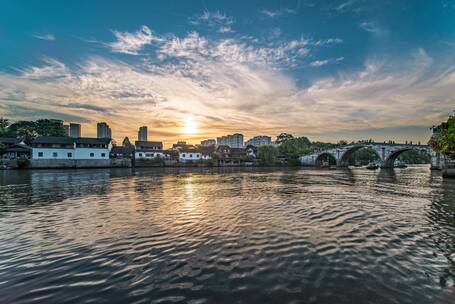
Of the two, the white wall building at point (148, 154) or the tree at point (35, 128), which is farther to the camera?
the tree at point (35, 128)

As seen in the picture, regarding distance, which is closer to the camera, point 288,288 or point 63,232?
point 288,288

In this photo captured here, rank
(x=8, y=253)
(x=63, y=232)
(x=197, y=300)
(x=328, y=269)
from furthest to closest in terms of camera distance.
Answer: (x=63, y=232) → (x=8, y=253) → (x=328, y=269) → (x=197, y=300)

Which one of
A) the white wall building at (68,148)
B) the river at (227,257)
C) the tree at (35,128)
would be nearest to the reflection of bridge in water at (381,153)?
the river at (227,257)

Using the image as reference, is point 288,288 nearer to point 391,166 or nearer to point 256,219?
point 256,219

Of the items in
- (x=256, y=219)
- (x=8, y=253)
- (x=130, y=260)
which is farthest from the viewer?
(x=256, y=219)

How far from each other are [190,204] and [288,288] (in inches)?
488

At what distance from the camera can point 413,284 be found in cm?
580

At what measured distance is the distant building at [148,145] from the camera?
9719 centimetres

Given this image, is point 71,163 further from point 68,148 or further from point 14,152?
point 14,152

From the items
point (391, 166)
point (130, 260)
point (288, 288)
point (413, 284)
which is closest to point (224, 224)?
point (130, 260)

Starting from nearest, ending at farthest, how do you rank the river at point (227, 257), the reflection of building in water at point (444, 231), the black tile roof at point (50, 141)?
1. the river at point (227, 257)
2. the reflection of building in water at point (444, 231)
3. the black tile roof at point (50, 141)

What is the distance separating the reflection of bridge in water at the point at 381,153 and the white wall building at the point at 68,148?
3756 inches

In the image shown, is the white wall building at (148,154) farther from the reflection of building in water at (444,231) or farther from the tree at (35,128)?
the reflection of building in water at (444,231)

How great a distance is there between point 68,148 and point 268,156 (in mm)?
79595
